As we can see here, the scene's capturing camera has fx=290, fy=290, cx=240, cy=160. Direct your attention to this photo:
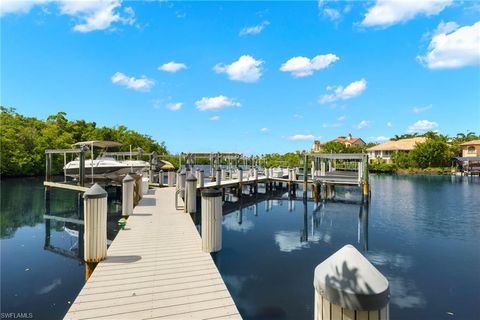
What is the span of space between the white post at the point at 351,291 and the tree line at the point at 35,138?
34.4 metres

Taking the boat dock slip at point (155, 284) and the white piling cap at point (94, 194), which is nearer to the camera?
the boat dock slip at point (155, 284)

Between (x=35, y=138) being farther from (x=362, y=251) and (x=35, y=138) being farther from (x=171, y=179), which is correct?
(x=362, y=251)

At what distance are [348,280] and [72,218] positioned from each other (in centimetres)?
1660

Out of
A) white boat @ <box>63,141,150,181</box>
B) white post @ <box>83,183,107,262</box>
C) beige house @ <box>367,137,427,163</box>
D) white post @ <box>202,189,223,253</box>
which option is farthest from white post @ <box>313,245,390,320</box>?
beige house @ <box>367,137,427,163</box>

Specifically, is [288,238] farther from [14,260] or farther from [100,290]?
[14,260]

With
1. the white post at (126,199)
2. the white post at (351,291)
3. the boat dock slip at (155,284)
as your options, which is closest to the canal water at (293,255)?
the boat dock slip at (155,284)

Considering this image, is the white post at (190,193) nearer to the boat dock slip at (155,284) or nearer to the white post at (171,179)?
the boat dock slip at (155,284)

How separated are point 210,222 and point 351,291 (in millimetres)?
4782

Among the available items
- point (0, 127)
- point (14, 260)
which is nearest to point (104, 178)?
point (14, 260)

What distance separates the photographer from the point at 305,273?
308 inches

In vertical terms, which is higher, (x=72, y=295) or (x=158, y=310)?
(x=158, y=310)

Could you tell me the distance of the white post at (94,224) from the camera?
5551mm

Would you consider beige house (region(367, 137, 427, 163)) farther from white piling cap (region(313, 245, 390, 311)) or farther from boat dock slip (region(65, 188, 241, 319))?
white piling cap (region(313, 245, 390, 311))

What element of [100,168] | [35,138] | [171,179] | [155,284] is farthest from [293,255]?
[35,138]
